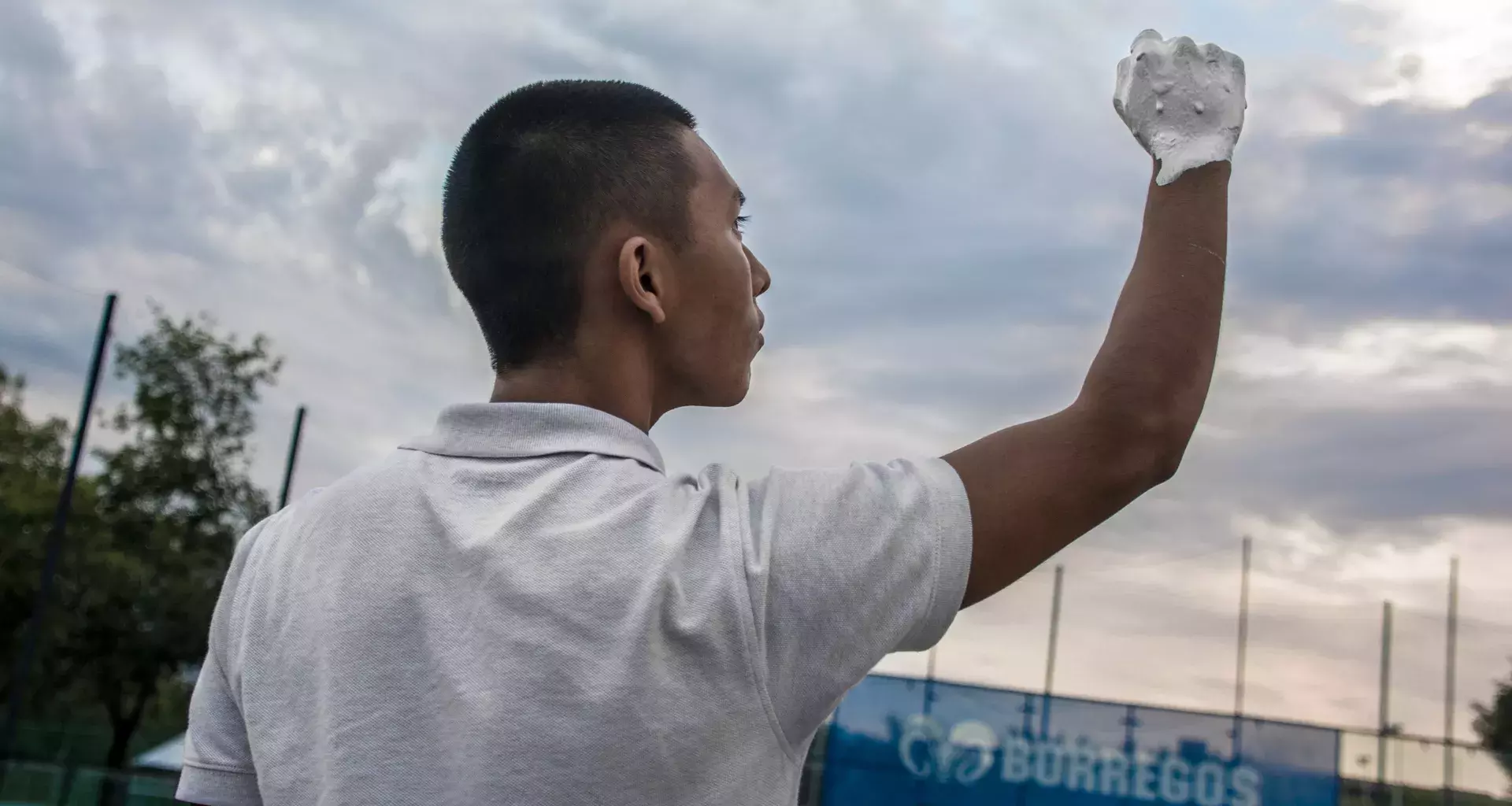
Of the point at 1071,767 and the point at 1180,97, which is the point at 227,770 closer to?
the point at 1180,97

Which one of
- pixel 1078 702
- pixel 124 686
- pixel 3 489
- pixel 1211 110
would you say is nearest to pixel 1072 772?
pixel 1078 702

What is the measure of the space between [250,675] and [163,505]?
3050 cm

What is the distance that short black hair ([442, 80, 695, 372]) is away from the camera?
129 centimetres

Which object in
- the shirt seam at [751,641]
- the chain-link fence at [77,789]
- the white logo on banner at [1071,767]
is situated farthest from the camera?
the chain-link fence at [77,789]

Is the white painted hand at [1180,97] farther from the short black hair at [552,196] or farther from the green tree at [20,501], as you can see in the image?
the green tree at [20,501]

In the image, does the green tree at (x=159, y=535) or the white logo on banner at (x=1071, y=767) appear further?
the green tree at (x=159, y=535)

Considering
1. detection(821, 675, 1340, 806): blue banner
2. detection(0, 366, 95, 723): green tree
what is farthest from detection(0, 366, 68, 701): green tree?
detection(821, 675, 1340, 806): blue banner

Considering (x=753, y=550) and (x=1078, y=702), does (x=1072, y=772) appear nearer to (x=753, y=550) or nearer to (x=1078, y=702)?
→ (x=1078, y=702)

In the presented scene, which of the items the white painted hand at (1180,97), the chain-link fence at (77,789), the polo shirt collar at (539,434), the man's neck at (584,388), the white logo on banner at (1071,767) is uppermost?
the white painted hand at (1180,97)

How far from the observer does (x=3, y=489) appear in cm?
3050

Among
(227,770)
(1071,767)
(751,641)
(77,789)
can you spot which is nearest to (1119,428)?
(751,641)

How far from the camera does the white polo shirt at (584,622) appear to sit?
101 cm

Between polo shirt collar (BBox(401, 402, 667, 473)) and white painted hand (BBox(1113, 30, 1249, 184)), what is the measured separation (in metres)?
0.58

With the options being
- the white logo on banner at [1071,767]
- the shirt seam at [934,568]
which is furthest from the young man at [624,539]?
the white logo on banner at [1071,767]
